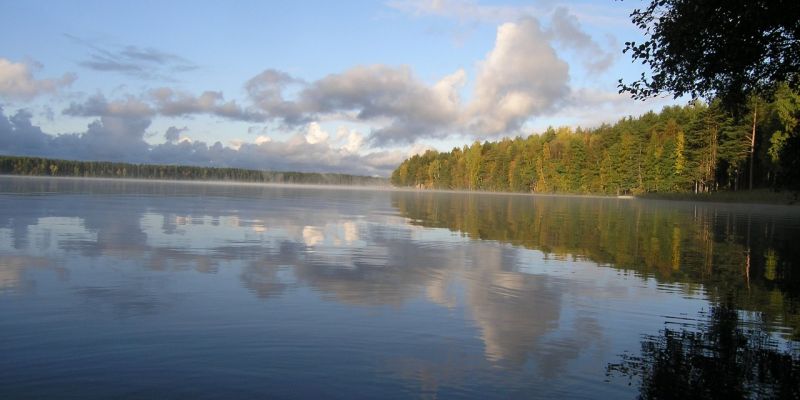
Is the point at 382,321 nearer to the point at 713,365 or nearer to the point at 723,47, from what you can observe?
the point at 713,365

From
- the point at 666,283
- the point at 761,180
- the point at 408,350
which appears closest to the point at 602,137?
the point at 761,180

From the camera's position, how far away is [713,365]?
8.78 meters

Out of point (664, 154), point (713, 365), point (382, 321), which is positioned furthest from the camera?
point (664, 154)

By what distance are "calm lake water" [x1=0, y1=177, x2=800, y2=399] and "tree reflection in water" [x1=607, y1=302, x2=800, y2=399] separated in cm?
4

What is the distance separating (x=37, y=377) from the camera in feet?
25.0

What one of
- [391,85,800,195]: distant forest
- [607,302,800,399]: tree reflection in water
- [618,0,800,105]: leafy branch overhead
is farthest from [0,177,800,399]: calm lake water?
[391,85,800,195]: distant forest

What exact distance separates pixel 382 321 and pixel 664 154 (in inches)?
4487

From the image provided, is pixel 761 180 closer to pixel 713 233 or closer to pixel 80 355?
pixel 713 233

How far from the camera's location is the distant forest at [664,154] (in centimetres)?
8469

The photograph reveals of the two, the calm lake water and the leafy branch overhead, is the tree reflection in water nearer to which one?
the calm lake water

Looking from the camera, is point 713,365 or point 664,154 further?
point 664,154

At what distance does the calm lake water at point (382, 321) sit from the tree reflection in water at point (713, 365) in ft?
0.14

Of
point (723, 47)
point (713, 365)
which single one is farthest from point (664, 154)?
point (713, 365)

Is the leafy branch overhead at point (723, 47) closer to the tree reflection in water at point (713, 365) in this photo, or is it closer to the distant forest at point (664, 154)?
the tree reflection in water at point (713, 365)
